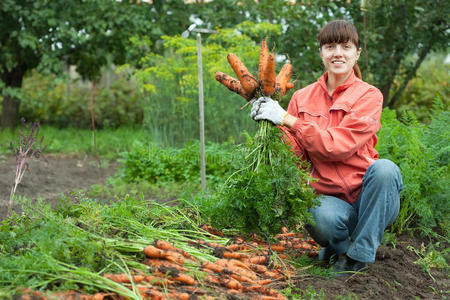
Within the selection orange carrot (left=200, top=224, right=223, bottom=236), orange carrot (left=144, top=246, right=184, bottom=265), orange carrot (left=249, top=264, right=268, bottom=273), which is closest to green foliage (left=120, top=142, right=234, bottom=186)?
orange carrot (left=200, top=224, right=223, bottom=236)

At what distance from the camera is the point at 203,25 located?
7758mm

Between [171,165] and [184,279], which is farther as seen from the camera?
[171,165]

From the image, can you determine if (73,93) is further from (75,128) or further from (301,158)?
(301,158)

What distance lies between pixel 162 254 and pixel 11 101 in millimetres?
7920

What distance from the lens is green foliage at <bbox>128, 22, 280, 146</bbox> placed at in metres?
5.99

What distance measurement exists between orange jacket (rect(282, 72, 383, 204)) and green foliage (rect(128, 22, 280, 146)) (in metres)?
2.92

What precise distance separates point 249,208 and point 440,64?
995 centimetres

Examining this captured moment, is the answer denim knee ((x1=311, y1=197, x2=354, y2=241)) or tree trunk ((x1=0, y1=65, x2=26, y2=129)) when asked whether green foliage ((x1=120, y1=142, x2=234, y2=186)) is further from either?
tree trunk ((x1=0, y1=65, x2=26, y2=129))

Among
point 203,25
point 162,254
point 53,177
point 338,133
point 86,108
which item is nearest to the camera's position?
point 162,254

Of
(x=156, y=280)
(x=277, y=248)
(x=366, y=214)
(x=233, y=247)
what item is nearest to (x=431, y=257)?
(x=366, y=214)

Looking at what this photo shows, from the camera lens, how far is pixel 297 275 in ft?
8.73

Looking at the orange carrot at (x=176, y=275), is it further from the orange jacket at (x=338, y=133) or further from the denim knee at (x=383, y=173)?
the denim knee at (x=383, y=173)

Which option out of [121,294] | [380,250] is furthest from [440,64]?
[121,294]

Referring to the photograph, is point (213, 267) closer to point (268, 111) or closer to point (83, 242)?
point (83, 242)
